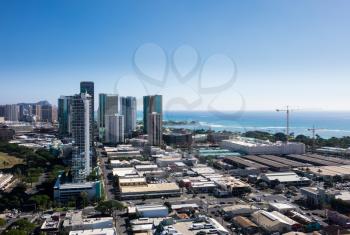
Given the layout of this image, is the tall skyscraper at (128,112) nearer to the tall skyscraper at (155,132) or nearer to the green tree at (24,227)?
the tall skyscraper at (155,132)

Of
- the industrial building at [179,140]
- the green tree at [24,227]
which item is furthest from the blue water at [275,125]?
the green tree at [24,227]

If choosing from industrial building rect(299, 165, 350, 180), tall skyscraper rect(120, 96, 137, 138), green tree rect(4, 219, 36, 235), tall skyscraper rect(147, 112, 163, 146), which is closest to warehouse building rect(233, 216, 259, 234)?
green tree rect(4, 219, 36, 235)

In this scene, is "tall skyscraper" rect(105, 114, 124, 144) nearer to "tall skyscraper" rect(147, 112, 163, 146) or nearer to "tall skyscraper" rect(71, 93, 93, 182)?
"tall skyscraper" rect(147, 112, 163, 146)

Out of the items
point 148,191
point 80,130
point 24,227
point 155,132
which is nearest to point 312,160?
point 148,191

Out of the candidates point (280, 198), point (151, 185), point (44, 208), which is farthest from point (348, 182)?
point (44, 208)

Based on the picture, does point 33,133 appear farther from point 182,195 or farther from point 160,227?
point 160,227

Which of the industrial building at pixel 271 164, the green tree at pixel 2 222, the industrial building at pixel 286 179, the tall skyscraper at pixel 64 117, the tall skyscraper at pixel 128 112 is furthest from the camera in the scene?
the tall skyscraper at pixel 128 112
